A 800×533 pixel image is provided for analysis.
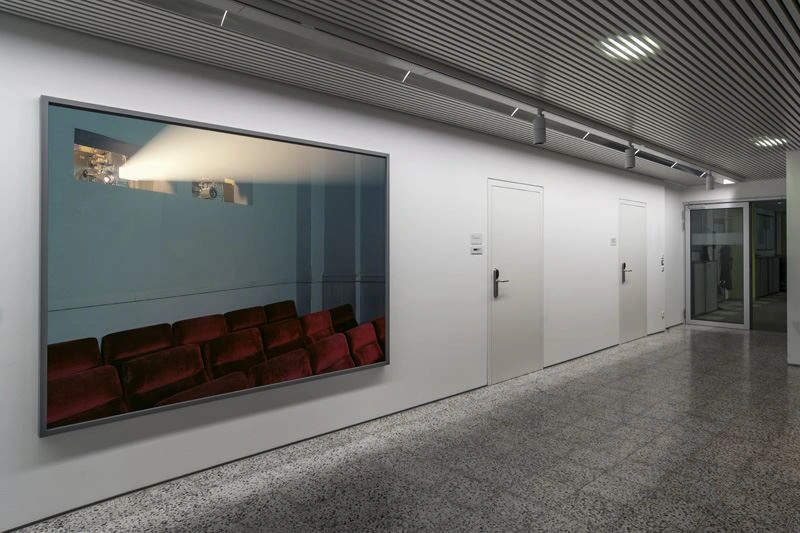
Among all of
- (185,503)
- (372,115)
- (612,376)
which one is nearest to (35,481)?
(185,503)

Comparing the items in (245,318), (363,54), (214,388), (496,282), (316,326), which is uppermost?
(363,54)

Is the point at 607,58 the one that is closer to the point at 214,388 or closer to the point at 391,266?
the point at 391,266

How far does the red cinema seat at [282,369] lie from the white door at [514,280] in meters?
2.45

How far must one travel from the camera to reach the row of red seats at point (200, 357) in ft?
9.19

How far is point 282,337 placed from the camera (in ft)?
12.0

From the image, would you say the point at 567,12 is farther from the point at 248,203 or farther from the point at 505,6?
the point at 248,203

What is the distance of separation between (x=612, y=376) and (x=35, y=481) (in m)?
5.56

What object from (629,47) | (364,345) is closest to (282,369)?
(364,345)

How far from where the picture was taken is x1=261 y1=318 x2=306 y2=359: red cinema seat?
3588 millimetres

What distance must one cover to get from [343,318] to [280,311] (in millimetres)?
580

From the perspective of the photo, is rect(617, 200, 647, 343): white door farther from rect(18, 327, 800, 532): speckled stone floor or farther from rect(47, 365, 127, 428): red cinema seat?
rect(47, 365, 127, 428): red cinema seat

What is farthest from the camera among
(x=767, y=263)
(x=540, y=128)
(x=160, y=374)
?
(x=767, y=263)

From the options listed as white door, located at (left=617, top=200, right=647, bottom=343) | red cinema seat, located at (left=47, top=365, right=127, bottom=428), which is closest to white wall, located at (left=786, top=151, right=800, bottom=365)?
white door, located at (left=617, top=200, right=647, bottom=343)

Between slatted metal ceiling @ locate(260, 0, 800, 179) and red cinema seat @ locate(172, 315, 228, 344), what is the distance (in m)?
2.00
